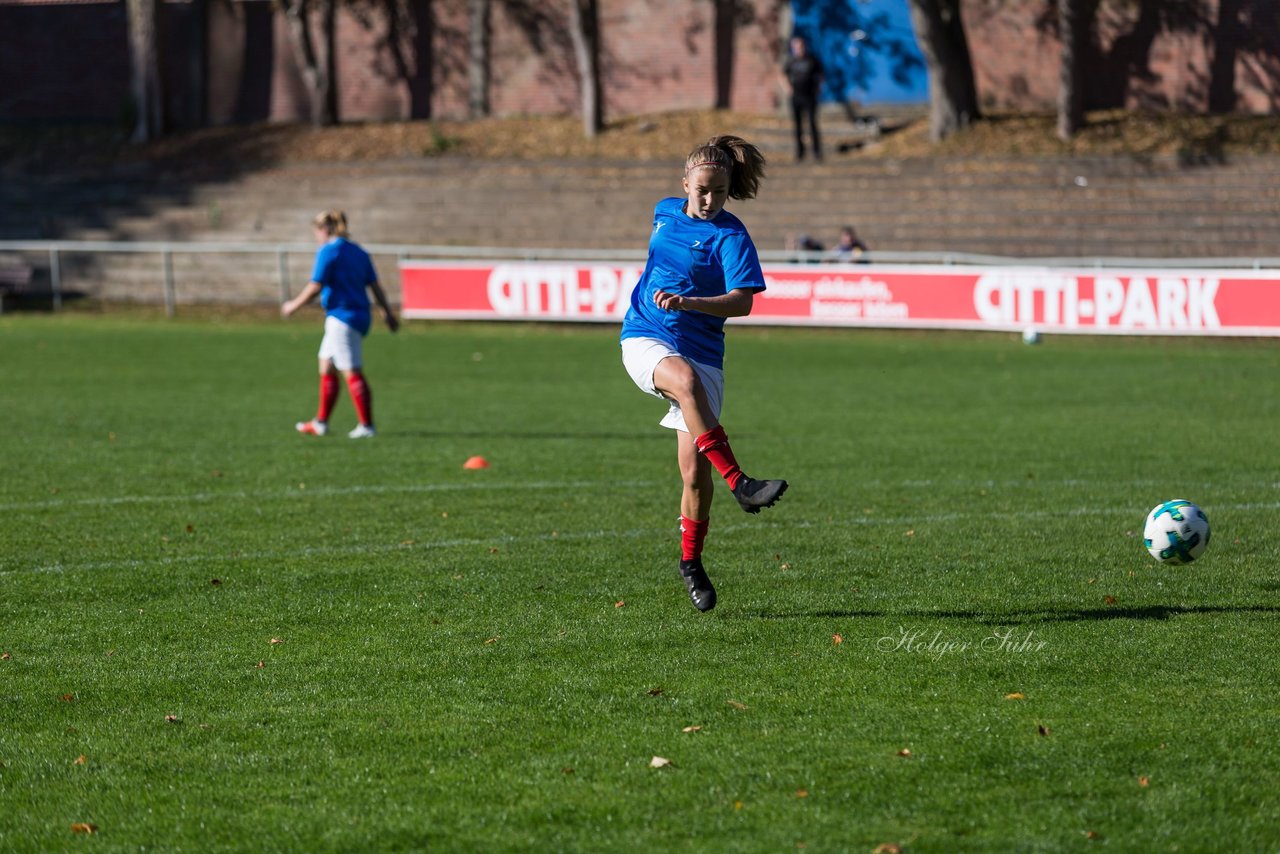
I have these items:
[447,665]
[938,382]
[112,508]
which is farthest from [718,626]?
[938,382]

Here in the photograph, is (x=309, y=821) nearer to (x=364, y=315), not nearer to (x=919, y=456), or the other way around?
(x=919, y=456)

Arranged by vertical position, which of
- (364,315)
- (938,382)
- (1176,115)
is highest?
(1176,115)

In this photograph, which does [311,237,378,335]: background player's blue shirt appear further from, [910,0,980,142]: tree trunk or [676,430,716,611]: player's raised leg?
[910,0,980,142]: tree trunk

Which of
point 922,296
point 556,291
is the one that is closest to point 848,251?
point 922,296

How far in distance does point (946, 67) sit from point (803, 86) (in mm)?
3133

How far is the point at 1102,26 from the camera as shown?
33.5 metres

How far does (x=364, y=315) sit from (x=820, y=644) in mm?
8301

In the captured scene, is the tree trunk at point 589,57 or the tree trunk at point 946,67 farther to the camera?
the tree trunk at point 589,57

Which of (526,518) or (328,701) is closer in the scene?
(328,701)

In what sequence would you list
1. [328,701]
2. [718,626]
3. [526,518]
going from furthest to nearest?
[526,518]
[718,626]
[328,701]

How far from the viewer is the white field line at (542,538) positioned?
8648 mm

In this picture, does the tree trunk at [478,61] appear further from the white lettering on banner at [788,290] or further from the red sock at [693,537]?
the red sock at [693,537]

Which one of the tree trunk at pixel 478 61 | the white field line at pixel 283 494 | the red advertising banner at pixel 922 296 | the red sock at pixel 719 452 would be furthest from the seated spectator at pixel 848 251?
the red sock at pixel 719 452

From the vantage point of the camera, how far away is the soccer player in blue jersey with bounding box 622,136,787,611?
7.29 meters
